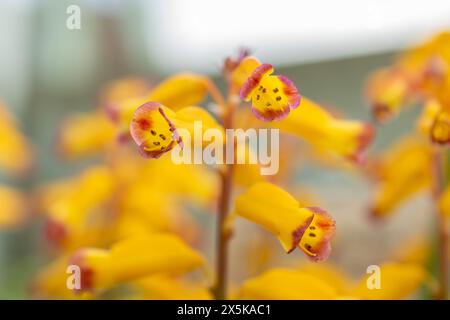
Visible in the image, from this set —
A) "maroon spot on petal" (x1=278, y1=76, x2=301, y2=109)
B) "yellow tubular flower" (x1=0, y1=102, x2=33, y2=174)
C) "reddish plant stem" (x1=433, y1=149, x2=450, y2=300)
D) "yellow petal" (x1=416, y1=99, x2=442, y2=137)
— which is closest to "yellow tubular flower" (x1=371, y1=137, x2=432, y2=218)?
"reddish plant stem" (x1=433, y1=149, x2=450, y2=300)

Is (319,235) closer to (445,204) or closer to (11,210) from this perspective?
(445,204)

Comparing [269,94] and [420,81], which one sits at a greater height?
[420,81]

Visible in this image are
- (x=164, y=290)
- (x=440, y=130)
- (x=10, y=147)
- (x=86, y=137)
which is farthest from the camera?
(x=10, y=147)

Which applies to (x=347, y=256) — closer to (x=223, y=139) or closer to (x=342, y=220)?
(x=342, y=220)

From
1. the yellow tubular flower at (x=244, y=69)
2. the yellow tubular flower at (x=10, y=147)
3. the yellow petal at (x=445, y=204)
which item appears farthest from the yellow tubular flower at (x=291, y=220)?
the yellow tubular flower at (x=10, y=147)

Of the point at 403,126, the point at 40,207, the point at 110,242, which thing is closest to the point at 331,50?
the point at 403,126

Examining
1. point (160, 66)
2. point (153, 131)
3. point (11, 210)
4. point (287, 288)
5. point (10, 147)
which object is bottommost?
point (287, 288)

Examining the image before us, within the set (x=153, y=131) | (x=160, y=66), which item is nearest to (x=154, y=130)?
(x=153, y=131)
